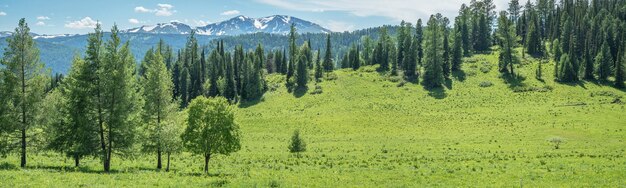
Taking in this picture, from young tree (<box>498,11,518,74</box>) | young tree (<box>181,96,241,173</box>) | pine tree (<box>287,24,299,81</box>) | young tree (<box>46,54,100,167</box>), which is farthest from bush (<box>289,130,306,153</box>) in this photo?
young tree (<box>498,11,518,74</box>)

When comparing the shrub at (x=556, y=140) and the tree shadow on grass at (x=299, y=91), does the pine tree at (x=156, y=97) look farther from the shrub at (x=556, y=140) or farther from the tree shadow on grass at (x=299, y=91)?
the tree shadow on grass at (x=299, y=91)

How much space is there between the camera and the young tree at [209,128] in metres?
32.4

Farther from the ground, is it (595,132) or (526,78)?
(526,78)

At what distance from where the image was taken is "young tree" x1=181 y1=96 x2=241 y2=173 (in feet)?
106

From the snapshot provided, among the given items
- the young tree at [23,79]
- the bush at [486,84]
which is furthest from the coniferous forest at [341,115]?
the bush at [486,84]

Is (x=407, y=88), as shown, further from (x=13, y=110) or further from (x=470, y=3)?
(x=13, y=110)

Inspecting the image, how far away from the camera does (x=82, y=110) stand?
30.2 metres

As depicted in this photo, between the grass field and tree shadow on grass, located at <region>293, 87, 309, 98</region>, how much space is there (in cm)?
82

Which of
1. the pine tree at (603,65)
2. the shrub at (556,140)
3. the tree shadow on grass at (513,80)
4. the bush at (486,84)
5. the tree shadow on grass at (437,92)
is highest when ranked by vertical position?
the pine tree at (603,65)

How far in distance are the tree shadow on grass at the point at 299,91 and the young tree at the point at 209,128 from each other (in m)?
70.8

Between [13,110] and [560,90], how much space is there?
94290mm

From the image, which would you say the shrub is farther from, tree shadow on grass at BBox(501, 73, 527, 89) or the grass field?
tree shadow on grass at BBox(501, 73, 527, 89)

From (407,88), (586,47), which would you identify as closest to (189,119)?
(407,88)

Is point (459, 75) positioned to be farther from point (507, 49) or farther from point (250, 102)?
point (250, 102)
